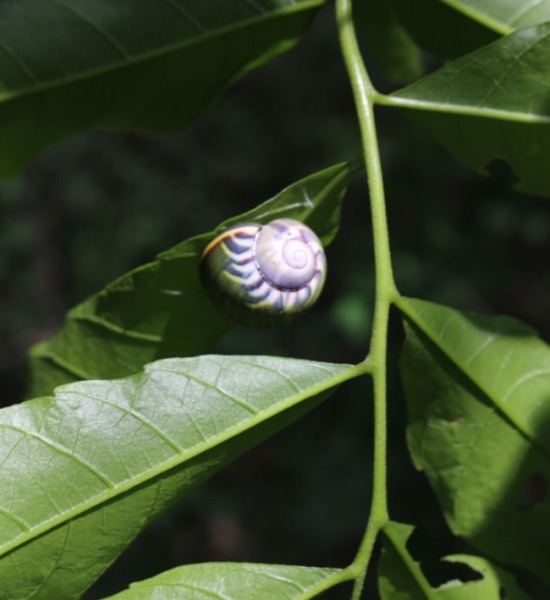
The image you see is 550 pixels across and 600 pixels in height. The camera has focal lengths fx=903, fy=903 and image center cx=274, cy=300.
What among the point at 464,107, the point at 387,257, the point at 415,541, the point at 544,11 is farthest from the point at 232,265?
the point at 415,541

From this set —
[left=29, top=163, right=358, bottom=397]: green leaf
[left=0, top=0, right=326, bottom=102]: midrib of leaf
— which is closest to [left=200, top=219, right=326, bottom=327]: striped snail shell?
[left=29, top=163, right=358, bottom=397]: green leaf

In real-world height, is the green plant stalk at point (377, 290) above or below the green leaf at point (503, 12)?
below

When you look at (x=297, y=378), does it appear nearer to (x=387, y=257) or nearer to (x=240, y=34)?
(x=387, y=257)

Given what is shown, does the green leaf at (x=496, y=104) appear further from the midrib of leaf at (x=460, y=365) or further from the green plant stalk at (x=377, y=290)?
the midrib of leaf at (x=460, y=365)

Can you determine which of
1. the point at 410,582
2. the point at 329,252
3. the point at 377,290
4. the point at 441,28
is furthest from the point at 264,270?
the point at 329,252

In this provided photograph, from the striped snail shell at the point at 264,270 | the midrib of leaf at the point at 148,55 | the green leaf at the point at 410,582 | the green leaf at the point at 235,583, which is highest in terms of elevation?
the midrib of leaf at the point at 148,55

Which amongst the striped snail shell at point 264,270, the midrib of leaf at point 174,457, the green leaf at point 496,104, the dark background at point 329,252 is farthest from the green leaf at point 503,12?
the dark background at point 329,252

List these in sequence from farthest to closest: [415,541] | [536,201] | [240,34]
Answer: [536,201] < [415,541] < [240,34]
